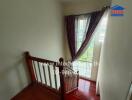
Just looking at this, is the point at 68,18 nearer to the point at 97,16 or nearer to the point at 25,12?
the point at 97,16

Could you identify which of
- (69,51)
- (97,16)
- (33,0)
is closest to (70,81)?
(69,51)

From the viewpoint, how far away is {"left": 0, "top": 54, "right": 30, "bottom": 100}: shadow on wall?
1.64 meters

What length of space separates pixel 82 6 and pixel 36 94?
2918 mm

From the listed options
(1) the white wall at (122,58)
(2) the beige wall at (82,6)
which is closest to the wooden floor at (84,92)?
(1) the white wall at (122,58)

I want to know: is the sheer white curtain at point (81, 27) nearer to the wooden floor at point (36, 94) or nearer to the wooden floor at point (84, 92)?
the wooden floor at point (84, 92)

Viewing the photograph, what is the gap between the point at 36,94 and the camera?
76.7 inches

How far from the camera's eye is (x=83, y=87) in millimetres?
3264

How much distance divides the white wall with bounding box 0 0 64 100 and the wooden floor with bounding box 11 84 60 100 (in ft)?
0.42

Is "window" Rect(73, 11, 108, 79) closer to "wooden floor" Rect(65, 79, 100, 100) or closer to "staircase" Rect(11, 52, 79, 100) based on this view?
"wooden floor" Rect(65, 79, 100, 100)

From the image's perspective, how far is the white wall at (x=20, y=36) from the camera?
5.28 ft

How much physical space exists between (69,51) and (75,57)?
38 centimetres

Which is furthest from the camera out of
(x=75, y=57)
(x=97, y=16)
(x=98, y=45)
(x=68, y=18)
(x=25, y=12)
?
(x=75, y=57)

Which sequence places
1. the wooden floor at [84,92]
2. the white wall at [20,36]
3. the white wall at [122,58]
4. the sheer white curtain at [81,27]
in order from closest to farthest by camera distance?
1. the white wall at [122,58]
2. the white wall at [20,36]
3. the wooden floor at [84,92]
4. the sheer white curtain at [81,27]

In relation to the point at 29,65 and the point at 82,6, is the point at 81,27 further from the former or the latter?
the point at 29,65
